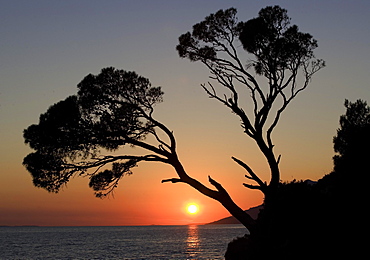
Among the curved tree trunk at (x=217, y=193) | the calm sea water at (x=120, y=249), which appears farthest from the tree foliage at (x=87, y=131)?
the calm sea water at (x=120, y=249)

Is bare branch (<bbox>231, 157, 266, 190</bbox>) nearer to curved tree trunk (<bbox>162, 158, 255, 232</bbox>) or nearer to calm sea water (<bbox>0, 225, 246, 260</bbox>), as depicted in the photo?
curved tree trunk (<bbox>162, 158, 255, 232</bbox>)

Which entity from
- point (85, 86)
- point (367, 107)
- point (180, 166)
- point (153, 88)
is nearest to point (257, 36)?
point (153, 88)

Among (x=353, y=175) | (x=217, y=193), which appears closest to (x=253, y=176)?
(x=217, y=193)

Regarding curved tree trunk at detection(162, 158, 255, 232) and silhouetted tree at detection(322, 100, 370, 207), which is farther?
curved tree trunk at detection(162, 158, 255, 232)

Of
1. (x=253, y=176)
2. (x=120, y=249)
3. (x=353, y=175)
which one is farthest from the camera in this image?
(x=120, y=249)

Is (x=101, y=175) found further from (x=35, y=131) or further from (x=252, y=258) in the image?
(x=252, y=258)

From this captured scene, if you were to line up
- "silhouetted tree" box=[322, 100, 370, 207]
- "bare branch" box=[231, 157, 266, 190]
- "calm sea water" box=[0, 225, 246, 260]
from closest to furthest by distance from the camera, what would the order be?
"silhouetted tree" box=[322, 100, 370, 207], "bare branch" box=[231, 157, 266, 190], "calm sea water" box=[0, 225, 246, 260]

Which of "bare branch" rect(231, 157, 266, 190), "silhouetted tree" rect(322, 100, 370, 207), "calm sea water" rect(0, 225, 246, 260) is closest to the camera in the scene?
"silhouetted tree" rect(322, 100, 370, 207)

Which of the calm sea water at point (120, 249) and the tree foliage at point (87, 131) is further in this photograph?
the calm sea water at point (120, 249)

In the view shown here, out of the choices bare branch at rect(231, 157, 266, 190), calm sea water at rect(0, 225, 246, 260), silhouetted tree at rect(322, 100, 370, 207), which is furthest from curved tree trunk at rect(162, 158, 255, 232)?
calm sea water at rect(0, 225, 246, 260)

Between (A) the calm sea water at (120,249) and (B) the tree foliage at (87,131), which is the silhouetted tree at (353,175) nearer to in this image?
(B) the tree foliage at (87,131)

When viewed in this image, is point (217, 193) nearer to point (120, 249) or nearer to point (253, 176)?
point (253, 176)

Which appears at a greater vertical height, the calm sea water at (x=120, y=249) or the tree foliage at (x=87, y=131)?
the tree foliage at (x=87, y=131)

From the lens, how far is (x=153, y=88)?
68.5 ft
